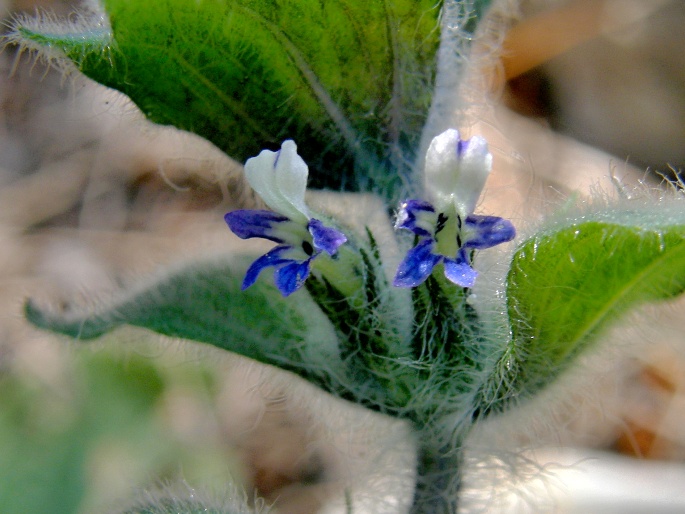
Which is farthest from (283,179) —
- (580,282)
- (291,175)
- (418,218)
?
(580,282)

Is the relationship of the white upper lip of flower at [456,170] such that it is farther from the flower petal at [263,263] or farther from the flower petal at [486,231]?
the flower petal at [263,263]

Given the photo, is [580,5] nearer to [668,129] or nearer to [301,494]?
[668,129]

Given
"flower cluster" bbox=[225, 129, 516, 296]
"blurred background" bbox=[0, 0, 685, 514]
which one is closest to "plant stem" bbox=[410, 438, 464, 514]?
"blurred background" bbox=[0, 0, 685, 514]

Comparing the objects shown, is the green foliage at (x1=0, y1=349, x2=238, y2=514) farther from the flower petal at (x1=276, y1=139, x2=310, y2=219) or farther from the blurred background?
the flower petal at (x1=276, y1=139, x2=310, y2=219)

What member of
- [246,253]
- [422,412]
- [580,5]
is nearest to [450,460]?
[422,412]

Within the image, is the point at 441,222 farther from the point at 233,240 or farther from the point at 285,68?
the point at 233,240

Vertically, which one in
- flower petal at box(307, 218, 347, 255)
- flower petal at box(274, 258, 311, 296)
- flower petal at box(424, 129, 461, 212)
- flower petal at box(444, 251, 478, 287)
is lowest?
flower petal at box(274, 258, 311, 296)
